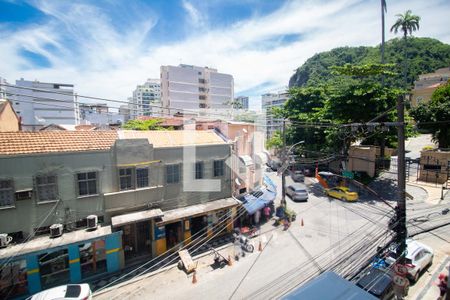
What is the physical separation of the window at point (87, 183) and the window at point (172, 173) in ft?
14.3

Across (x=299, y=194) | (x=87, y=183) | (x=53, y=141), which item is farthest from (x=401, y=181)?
(x=299, y=194)

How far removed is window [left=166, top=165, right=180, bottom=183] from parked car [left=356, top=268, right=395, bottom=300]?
38.3ft

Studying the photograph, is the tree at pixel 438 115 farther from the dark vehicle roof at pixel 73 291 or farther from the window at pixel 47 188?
the window at pixel 47 188

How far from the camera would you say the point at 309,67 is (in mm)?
94000

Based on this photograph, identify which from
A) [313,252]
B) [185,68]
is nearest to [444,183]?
[313,252]

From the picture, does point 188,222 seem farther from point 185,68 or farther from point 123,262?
point 185,68

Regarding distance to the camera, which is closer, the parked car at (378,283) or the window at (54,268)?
the parked car at (378,283)

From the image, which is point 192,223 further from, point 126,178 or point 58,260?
point 58,260

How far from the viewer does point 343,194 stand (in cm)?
2598

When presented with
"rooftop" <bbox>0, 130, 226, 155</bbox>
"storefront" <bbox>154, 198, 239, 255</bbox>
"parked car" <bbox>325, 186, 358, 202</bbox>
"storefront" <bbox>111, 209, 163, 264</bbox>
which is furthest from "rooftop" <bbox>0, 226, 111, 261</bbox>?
"parked car" <bbox>325, 186, 358, 202</bbox>

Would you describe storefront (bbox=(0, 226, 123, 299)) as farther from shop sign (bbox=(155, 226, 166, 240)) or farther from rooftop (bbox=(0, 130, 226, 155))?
rooftop (bbox=(0, 130, 226, 155))

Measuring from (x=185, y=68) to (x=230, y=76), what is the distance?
55.3 ft

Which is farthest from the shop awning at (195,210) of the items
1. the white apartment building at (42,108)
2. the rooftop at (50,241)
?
the white apartment building at (42,108)

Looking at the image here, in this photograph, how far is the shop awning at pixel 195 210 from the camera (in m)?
15.5
